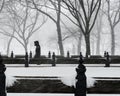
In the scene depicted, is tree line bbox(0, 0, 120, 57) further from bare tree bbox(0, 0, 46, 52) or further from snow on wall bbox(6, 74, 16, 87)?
snow on wall bbox(6, 74, 16, 87)

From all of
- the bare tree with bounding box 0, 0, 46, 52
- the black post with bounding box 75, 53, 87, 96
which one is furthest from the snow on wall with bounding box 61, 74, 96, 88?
the bare tree with bounding box 0, 0, 46, 52

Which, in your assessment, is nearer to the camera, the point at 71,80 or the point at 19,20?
the point at 71,80

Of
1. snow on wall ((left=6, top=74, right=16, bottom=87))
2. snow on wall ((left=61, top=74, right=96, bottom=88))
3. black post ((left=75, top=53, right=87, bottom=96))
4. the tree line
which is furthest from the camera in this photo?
the tree line

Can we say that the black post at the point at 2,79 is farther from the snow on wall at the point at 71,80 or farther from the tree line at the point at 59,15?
the tree line at the point at 59,15

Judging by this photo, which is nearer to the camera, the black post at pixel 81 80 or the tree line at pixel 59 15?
the black post at pixel 81 80

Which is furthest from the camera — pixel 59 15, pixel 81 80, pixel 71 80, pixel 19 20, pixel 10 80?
pixel 19 20

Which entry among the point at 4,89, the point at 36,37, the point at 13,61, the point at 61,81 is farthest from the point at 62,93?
the point at 36,37

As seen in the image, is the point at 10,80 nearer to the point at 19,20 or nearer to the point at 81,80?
the point at 81,80

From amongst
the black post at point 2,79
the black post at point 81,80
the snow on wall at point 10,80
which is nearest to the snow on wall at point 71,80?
the black post at point 81,80

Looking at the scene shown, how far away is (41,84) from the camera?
9.45 m

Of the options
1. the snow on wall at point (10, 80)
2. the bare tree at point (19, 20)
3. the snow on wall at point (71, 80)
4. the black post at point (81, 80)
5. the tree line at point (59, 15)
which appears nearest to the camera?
the black post at point (81, 80)

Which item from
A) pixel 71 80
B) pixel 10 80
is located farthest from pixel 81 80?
pixel 10 80

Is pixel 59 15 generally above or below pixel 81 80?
above

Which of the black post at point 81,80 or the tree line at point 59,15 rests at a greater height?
the tree line at point 59,15
